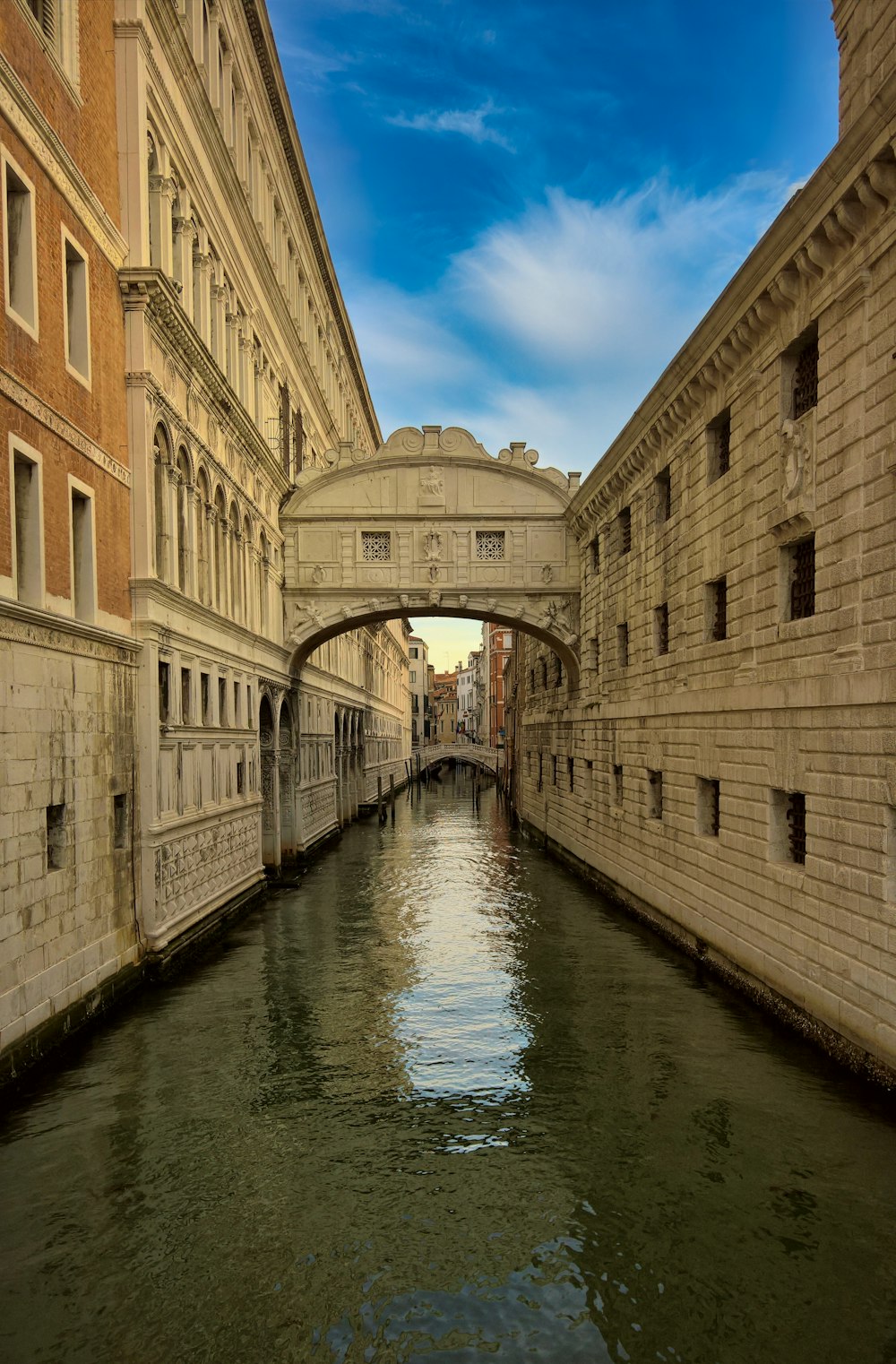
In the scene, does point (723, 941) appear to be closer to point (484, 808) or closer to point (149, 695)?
point (149, 695)

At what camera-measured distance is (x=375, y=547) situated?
A: 2369cm

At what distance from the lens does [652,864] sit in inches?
671

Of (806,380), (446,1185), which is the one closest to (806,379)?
(806,380)

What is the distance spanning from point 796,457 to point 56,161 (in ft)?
28.9

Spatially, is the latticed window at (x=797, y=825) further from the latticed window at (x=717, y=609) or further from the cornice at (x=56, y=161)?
the cornice at (x=56, y=161)

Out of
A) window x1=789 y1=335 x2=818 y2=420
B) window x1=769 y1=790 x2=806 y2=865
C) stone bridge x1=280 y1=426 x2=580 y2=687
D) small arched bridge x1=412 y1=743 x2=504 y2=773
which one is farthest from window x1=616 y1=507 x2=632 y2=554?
small arched bridge x1=412 y1=743 x2=504 y2=773

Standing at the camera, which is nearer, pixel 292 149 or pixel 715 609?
pixel 715 609

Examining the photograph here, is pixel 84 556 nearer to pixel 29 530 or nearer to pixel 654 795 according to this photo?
pixel 29 530

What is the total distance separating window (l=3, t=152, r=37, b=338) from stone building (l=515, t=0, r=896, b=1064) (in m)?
7.91

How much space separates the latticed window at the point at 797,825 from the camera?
11000mm

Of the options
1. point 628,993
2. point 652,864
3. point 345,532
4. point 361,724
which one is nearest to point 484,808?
point 361,724

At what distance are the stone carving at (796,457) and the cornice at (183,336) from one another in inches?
330

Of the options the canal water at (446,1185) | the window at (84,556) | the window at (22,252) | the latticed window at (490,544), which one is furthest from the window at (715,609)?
the latticed window at (490,544)

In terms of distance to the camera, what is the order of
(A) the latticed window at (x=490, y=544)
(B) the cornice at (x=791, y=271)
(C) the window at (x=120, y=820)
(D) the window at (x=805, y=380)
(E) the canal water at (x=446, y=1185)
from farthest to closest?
(A) the latticed window at (x=490, y=544), (C) the window at (x=120, y=820), (D) the window at (x=805, y=380), (B) the cornice at (x=791, y=271), (E) the canal water at (x=446, y=1185)
